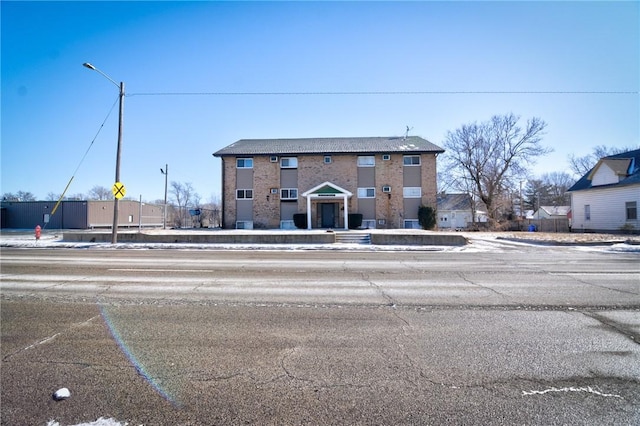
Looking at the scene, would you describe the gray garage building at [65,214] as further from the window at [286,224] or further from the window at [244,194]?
the window at [286,224]

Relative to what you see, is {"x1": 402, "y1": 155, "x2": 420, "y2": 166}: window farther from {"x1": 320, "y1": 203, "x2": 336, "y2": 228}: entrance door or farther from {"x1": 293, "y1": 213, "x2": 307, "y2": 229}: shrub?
{"x1": 293, "y1": 213, "x2": 307, "y2": 229}: shrub

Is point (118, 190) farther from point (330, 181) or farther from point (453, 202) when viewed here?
point (453, 202)

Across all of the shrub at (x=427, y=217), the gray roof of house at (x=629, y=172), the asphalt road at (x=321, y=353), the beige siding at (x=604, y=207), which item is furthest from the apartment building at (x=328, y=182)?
the asphalt road at (x=321, y=353)

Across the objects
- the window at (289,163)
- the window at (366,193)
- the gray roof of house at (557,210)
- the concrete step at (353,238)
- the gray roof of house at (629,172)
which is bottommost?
the concrete step at (353,238)

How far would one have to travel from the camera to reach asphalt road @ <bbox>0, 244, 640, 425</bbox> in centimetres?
247

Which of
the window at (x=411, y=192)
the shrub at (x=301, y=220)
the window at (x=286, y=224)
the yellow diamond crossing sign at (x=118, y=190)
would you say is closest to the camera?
the yellow diamond crossing sign at (x=118, y=190)

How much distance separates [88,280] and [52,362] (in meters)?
5.00

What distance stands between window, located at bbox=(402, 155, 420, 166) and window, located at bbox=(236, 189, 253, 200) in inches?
605

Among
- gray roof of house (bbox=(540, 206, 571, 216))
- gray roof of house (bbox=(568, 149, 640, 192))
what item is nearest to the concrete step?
gray roof of house (bbox=(568, 149, 640, 192))

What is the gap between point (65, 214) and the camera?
123 ft

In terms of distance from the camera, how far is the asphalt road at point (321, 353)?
2469 millimetres

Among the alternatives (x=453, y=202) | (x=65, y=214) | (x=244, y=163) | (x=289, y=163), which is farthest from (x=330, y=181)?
(x=453, y=202)

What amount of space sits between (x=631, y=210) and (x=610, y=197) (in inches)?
81.2

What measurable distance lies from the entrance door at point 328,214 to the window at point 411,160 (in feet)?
26.7
